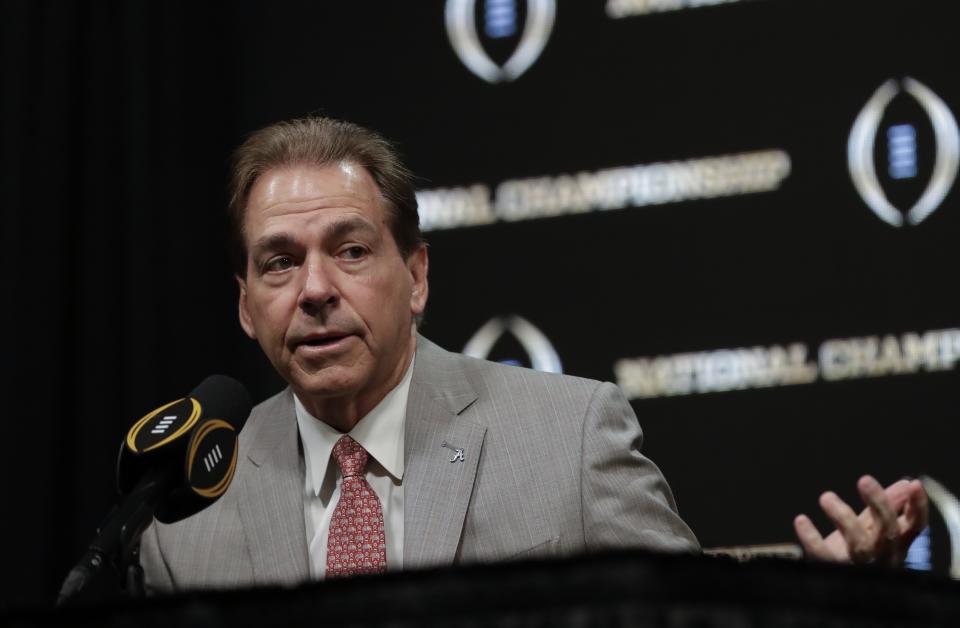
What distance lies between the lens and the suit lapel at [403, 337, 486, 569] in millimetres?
2570

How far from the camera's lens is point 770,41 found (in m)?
3.62

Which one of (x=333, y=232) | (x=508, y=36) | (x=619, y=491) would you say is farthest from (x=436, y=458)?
(x=508, y=36)

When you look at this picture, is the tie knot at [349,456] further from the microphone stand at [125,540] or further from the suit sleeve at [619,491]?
the microphone stand at [125,540]

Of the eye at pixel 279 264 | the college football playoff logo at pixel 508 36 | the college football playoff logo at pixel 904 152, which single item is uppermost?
→ the college football playoff logo at pixel 508 36

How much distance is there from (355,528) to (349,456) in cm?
17

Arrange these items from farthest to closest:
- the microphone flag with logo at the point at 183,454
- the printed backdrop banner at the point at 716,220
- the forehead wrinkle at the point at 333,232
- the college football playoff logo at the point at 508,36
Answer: the college football playoff logo at the point at 508,36
the printed backdrop banner at the point at 716,220
the forehead wrinkle at the point at 333,232
the microphone flag with logo at the point at 183,454

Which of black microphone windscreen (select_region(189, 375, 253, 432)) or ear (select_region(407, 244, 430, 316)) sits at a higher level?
ear (select_region(407, 244, 430, 316))

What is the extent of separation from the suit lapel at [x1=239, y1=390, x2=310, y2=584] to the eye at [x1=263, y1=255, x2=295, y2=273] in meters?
0.33

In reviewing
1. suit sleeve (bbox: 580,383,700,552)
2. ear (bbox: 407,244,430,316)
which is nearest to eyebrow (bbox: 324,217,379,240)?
ear (bbox: 407,244,430,316)

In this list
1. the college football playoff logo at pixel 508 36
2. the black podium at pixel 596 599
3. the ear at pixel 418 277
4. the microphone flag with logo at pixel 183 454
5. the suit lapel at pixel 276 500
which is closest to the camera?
the black podium at pixel 596 599

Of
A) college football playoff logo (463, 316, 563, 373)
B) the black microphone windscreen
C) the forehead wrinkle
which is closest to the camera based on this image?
the black microphone windscreen

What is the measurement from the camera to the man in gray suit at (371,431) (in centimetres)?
259

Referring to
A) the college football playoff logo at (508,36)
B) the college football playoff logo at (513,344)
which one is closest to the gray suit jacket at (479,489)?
the college football playoff logo at (513,344)

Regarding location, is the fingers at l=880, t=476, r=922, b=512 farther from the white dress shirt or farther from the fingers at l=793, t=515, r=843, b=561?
the white dress shirt
